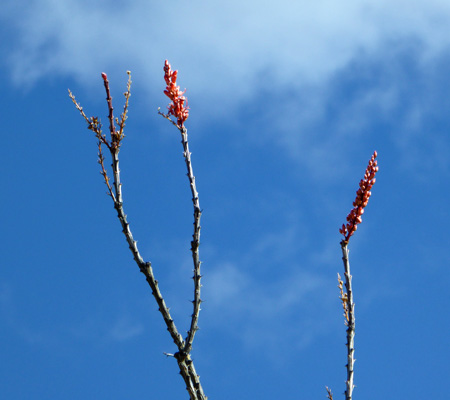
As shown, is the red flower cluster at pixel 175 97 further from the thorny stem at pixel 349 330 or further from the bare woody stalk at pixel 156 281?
the thorny stem at pixel 349 330

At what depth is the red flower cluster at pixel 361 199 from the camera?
523cm

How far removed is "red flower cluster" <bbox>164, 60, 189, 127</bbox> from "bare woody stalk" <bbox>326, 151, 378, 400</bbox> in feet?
6.69

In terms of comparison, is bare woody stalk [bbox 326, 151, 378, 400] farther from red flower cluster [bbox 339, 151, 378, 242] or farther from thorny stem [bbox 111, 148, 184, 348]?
thorny stem [bbox 111, 148, 184, 348]

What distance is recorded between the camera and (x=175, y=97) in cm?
613

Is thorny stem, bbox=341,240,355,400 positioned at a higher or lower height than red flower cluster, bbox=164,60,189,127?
lower

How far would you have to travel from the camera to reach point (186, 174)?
18.1 feet

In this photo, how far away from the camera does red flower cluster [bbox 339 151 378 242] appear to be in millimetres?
5230

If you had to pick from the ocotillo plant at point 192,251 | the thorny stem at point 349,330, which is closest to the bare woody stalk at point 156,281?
the ocotillo plant at point 192,251

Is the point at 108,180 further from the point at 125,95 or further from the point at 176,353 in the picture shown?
the point at 176,353

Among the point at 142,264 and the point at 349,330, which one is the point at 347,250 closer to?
the point at 349,330

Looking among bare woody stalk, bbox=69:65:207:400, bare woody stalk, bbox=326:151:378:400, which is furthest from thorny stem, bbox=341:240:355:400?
bare woody stalk, bbox=69:65:207:400

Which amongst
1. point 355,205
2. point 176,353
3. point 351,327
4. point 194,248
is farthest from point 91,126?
point 351,327

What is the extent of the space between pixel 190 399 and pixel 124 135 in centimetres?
255

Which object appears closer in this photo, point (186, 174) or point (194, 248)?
point (194, 248)
